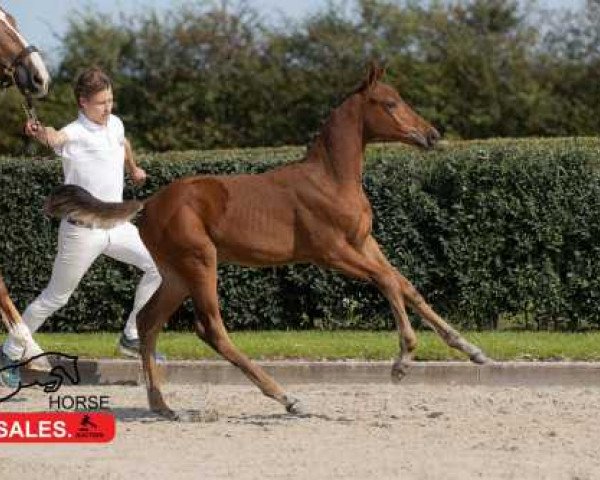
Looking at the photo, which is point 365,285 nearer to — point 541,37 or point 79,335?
point 79,335

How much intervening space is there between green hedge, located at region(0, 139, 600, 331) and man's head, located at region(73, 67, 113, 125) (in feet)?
15.4

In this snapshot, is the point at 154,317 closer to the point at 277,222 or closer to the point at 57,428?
the point at 277,222

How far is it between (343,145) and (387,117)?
0.34 m

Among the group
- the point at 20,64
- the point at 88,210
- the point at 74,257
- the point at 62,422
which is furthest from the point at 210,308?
the point at 20,64

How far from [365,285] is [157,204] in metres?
5.57

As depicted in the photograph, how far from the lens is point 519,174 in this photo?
14.6m

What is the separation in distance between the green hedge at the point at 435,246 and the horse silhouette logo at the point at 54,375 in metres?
3.38

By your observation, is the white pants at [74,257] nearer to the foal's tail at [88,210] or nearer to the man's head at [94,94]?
the man's head at [94,94]

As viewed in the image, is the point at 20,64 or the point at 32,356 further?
the point at 32,356

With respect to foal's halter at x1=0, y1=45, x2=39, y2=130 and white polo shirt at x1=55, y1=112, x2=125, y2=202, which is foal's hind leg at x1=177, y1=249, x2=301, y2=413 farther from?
foal's halter at x1=0, y1=45, x2=39, y2=130

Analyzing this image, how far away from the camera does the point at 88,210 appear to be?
31.0 feet

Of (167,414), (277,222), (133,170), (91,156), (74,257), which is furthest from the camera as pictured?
(133,170)

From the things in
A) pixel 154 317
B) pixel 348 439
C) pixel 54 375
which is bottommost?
pixel 348 439

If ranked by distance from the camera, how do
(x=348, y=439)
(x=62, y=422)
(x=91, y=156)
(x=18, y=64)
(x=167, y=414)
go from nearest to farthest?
→ (x=348, y=439) → (x=62, y=422) → (x=167, y=414) → (x=18, y=64) → (x=91, y=156)
